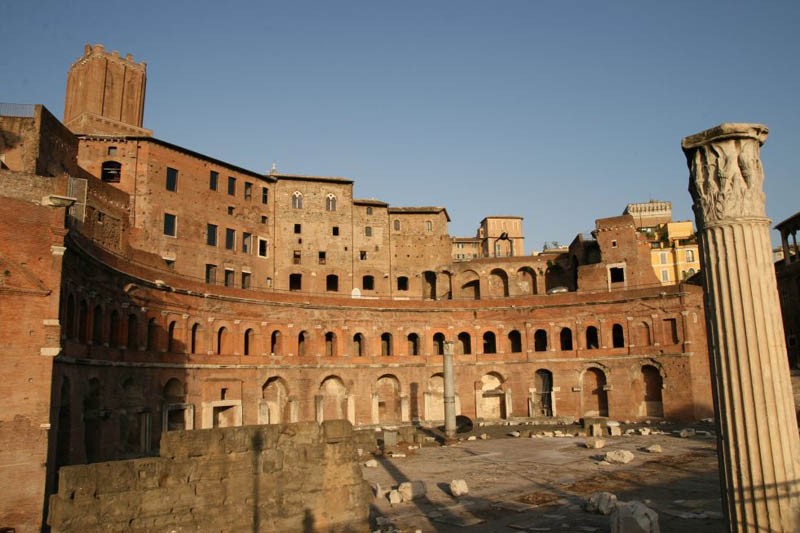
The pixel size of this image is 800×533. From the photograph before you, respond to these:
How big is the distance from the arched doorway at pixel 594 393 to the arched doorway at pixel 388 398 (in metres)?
12.9

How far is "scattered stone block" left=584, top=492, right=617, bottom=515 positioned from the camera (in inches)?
658

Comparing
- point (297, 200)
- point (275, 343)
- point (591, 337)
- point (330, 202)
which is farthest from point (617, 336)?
point (297, 200)

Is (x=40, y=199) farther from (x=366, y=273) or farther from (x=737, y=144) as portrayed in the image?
(x=366, y=273)

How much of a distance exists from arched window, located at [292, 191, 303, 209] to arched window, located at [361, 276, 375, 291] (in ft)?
24.9

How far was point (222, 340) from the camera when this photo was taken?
37875mm

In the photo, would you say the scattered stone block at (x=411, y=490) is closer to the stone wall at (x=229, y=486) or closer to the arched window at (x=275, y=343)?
the stone wall at (x=229, y=486)

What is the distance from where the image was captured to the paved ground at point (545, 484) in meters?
16.7

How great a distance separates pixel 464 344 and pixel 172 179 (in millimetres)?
23961

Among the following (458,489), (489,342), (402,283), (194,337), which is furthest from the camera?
(402,283)

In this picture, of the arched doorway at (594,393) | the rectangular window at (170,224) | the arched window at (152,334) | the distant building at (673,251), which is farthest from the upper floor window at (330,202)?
the distant building at (673,251)

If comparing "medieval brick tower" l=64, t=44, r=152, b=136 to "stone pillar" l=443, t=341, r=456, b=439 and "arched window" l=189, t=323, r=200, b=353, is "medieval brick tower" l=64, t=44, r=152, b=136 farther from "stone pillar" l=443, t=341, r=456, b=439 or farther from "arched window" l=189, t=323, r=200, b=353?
"stone pillar" l=443, t=341, r=456, b=439

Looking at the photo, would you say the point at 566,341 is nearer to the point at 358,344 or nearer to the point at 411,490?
the point at 358,344

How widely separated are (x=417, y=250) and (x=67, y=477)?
4088 cm

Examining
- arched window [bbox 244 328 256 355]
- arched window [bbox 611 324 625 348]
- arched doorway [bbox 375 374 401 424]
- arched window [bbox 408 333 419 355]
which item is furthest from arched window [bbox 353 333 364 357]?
arched window [bbox 611 324 625 348]
